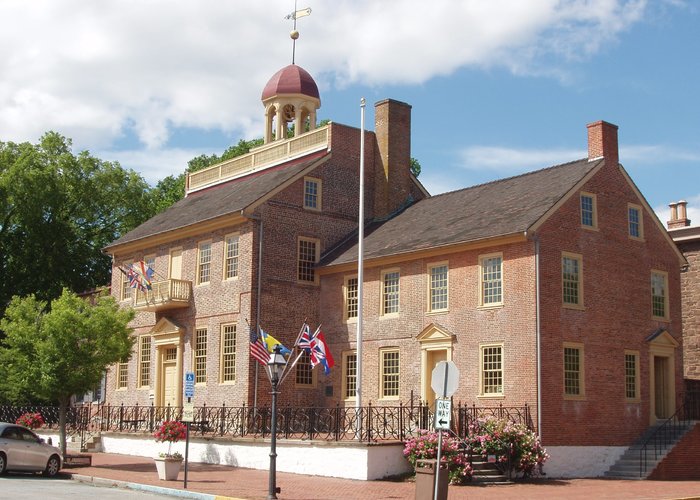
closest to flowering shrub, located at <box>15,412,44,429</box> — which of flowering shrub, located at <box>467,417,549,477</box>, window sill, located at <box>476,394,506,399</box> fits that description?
window sill, located at <box>476,394,506,399</box>

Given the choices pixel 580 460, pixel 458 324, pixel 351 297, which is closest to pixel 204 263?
pixel 351 297

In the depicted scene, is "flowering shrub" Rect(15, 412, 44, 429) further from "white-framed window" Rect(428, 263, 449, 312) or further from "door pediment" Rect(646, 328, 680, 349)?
"door pediment" Rect(646, 328, 680, 349)

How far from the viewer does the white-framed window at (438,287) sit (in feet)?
100

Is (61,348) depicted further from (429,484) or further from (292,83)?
(292,83)

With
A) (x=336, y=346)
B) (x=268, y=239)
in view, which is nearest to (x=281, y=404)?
(x=336, y=346)

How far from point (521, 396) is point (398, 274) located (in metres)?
6.72

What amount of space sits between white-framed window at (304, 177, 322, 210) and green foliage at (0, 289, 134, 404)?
29.5 ft

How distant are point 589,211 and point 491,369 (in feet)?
20.0

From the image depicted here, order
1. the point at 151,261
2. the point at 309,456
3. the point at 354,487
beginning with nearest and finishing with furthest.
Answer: the point at 354,487 < the point at 309,456 < the point at 151,261

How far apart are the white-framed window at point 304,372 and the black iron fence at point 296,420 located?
1.22 metres

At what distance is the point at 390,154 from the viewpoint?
37.7 meters

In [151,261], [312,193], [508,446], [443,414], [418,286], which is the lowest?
[508,446]

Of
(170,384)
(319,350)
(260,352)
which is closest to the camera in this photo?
(319,350)

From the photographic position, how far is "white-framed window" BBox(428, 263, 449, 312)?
30.6 m
